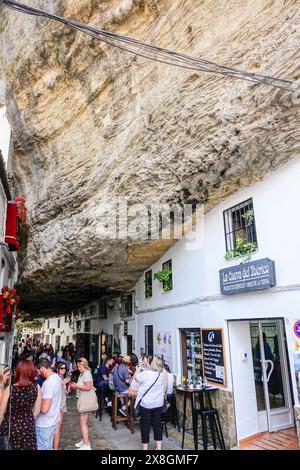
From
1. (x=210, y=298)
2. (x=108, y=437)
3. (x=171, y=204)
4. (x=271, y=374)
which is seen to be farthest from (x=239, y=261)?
(x=108, y=437)

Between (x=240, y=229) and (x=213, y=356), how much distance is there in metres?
3.06

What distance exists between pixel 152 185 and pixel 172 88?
2.29 m

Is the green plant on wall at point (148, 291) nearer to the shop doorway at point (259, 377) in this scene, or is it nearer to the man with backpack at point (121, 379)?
the man with backpack at point (121, 379)

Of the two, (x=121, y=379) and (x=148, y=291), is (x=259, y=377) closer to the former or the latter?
(x=121, y=379)

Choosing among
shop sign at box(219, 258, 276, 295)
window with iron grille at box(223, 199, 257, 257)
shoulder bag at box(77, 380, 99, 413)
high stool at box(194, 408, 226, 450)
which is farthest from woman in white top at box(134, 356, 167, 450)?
window with iron grille at box(223, 199, 257, 257)

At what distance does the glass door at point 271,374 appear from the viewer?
7219 mm

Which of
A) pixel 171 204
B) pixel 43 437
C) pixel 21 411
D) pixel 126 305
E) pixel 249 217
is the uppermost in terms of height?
pixel 171 204

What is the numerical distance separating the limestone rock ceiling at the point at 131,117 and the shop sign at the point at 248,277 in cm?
195

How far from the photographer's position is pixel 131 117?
28.7 ft

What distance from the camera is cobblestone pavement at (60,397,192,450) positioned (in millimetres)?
7082

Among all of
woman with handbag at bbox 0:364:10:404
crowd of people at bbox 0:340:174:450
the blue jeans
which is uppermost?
woman with handbag at bbox 0:364:10:404

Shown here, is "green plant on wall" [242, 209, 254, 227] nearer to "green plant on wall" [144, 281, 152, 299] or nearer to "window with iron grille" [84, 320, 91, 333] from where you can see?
"green plant on wall" [144, 281, 152, 299]

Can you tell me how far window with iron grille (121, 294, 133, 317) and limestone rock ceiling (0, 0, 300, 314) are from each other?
1168mm
